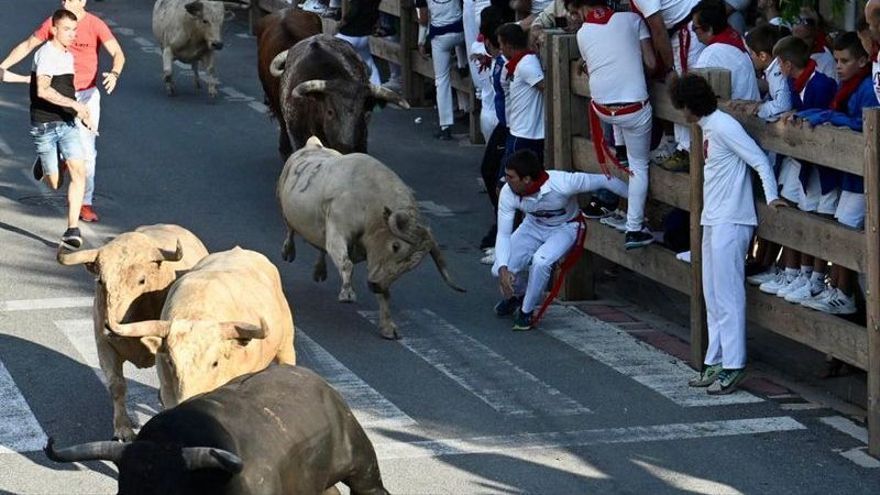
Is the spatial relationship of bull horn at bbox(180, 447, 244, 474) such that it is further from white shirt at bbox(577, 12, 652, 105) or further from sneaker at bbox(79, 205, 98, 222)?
sneaker at bbox(79, 205, 98, 222)

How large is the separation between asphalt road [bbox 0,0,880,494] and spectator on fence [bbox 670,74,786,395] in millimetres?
298

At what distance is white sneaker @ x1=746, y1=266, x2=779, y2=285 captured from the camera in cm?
1139

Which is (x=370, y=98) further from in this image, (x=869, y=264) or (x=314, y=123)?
(x=869, y=264)

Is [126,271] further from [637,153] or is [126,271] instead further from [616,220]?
[616,220]

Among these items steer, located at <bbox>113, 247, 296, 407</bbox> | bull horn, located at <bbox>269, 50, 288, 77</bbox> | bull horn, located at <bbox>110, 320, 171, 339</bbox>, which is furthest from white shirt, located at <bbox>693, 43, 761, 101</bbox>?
bull horn, located at <bbox>269, 50, 288, 77</bbox>

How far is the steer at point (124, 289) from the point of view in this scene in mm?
10078

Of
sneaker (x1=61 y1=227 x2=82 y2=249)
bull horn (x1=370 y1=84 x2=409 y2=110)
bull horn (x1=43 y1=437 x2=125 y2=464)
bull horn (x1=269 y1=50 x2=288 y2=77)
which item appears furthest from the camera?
bull horn (x1=269 y1=50 x2=288 y2=77)

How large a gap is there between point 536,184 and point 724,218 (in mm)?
1976

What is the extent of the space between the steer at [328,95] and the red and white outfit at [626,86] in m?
3.75

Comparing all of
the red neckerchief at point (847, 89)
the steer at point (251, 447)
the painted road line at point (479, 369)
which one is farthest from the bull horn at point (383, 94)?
the steer at point (251, 447)

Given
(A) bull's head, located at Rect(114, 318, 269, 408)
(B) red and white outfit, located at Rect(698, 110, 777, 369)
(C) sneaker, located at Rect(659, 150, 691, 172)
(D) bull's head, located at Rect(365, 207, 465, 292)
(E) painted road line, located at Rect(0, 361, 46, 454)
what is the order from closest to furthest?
(A) bull's head, located at Rect(114, 318, 269, 408)
(E) painted road line, located at Rect(0, 361, 46, 454)
(B) red and white outfit, located at Rect(698, 110, 777, 369)
(C) sneaker, located at Rect(659, 150, 691, 172)
(D) bull's head, located at Rect(365, 207, 465, 292)

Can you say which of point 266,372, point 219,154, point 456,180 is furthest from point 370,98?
point 266,372

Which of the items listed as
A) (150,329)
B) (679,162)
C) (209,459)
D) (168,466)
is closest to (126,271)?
(150,329)

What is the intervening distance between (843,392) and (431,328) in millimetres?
3057
